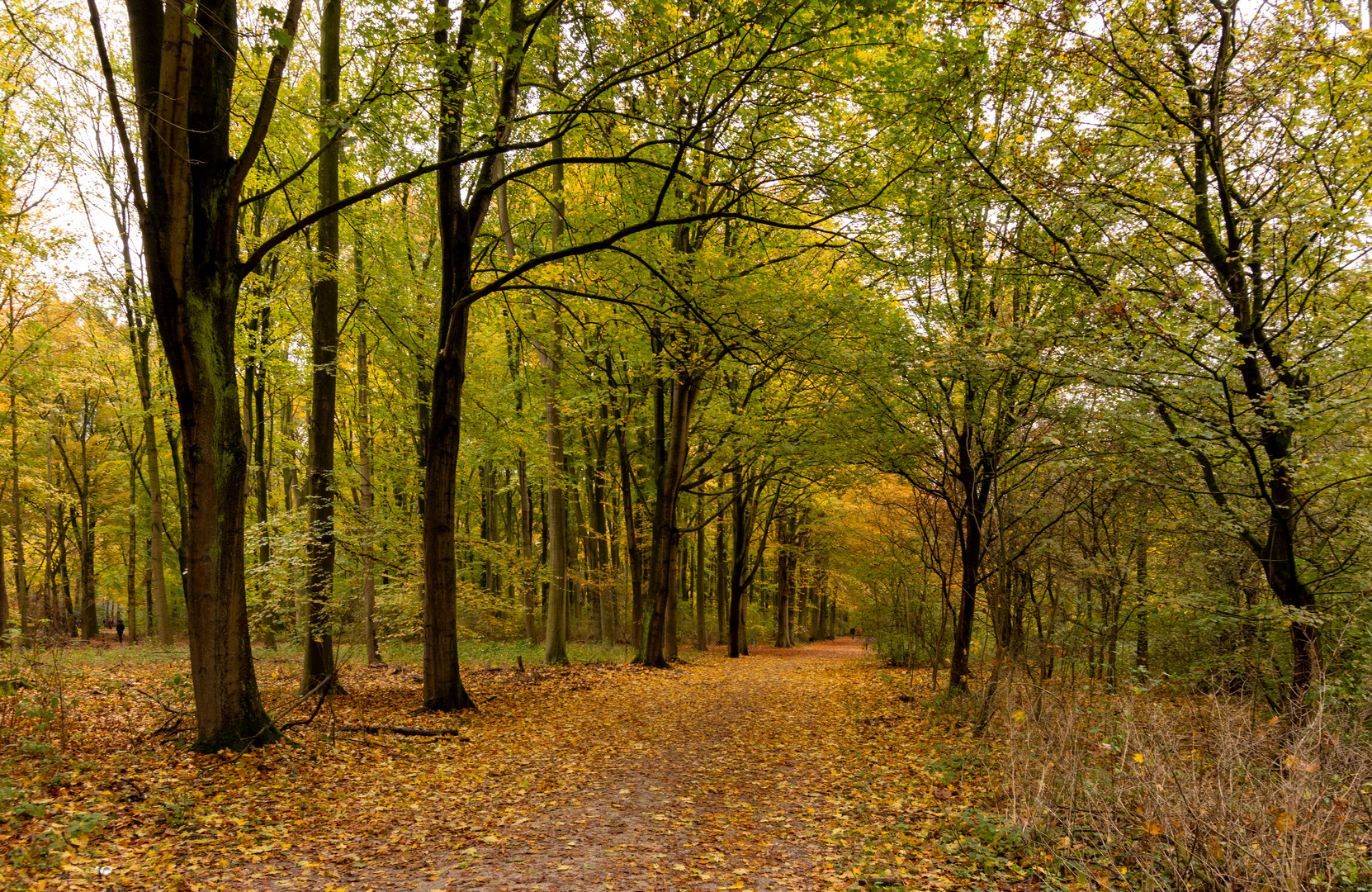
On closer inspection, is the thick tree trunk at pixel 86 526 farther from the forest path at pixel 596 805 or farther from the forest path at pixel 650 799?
the forest path at pixel 650 799

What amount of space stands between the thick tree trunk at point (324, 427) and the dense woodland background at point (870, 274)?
0.07 metres

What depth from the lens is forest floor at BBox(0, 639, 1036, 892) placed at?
3.97 m

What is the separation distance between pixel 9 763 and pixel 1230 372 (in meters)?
11.5

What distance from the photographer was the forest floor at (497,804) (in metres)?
3.97

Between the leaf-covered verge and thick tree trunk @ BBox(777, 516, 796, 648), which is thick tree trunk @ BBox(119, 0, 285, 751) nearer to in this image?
the leaf-covered verge

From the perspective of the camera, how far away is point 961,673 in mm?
9609

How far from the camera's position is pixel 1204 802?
3852 mm

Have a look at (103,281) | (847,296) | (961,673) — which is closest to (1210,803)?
(961,673)

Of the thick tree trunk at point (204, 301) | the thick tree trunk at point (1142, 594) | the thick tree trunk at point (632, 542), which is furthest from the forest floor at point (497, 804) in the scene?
the thick tree trunk at point (632, 542)

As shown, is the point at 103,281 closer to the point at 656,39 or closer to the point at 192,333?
the point at 192,333

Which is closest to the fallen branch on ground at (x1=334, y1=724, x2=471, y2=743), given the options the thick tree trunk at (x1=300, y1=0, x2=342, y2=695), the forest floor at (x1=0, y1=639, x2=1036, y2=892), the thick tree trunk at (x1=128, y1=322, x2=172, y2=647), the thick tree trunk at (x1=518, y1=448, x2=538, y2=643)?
the forest floor at (x1=0, y1=639, x2=1036, y2=892)

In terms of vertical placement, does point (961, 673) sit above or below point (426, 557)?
below

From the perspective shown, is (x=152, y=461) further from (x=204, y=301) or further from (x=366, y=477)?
(x=204, y=301)

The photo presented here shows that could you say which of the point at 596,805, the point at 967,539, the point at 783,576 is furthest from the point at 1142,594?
the point at 783,576
